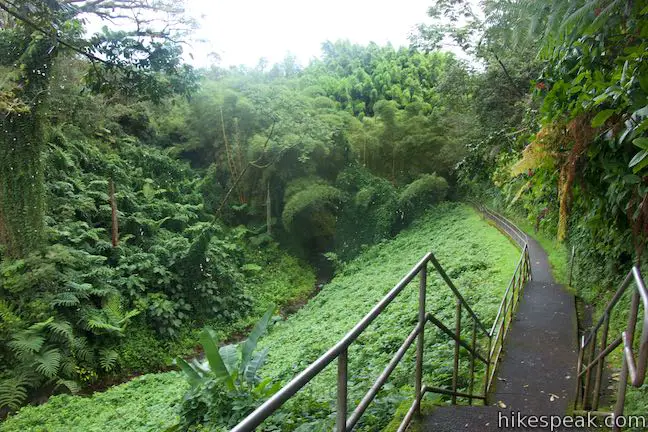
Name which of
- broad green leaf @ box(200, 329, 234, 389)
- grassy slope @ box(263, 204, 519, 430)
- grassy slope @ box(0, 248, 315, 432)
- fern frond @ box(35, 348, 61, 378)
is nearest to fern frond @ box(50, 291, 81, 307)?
fern frond @ box(35, 348, 61, 378)

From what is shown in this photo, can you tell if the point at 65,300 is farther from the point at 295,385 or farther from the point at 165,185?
the point at 295,385

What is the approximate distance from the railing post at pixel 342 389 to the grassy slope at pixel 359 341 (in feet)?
5.81

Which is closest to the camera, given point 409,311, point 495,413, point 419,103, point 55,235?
point 495,413

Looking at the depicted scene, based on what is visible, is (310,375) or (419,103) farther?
(419,103)

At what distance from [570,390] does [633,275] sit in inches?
101

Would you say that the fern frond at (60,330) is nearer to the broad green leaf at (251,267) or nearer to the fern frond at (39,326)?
the fern frond at (39,326)

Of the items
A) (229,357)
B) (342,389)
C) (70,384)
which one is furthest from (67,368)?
(342,389)

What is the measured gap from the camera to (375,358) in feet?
17.7

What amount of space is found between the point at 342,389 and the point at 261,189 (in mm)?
17706

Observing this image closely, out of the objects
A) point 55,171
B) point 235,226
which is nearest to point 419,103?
point 235,226

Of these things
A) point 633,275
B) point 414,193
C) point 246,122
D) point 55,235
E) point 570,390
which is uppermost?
point 246,122

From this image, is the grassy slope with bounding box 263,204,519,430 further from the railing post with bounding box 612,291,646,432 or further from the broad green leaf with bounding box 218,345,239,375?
the railing post with bounding box 612,291,646,432

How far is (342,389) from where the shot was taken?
1415mm

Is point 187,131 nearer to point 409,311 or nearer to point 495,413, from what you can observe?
point 409,311
